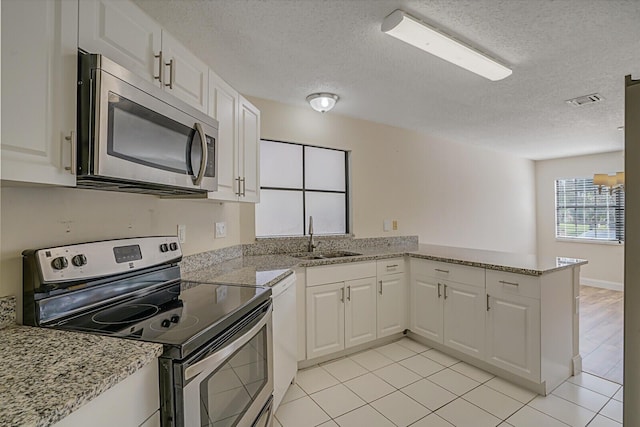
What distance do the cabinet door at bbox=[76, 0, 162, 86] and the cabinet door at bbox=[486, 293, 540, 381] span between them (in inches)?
102

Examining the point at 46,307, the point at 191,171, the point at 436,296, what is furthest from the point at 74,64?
the point at 436,296

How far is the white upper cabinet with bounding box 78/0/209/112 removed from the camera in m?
1.13

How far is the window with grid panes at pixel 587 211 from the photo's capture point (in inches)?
211

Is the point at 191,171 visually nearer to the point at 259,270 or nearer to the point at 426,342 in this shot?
the point at 259,270

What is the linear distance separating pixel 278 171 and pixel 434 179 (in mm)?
2300

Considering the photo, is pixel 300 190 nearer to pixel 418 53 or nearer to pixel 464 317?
pixel 418 53

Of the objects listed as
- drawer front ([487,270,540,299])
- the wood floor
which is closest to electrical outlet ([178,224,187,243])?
drawer front ([487,270,540,299])

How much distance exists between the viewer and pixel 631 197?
1.25 m

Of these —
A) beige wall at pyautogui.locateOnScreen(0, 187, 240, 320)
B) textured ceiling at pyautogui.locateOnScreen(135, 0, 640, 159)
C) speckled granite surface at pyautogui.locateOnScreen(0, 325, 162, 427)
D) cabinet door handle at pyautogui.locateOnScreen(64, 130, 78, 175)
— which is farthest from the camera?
textured ceiling at pyautogui.locateOnScreen(135, 0, 640, 159)

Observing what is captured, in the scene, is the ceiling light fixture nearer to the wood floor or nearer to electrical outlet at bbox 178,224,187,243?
electrical outlet at bbox 178,224,187,243

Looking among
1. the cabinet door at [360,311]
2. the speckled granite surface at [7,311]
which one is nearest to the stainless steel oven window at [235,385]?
the speckled granite surface at [7,311]

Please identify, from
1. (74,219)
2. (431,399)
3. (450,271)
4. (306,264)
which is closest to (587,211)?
(450,271)

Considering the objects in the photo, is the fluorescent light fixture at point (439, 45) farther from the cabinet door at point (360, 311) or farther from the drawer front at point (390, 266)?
the cabinet door at point (360, 311)

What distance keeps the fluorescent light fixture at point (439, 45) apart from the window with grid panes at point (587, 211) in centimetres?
476
